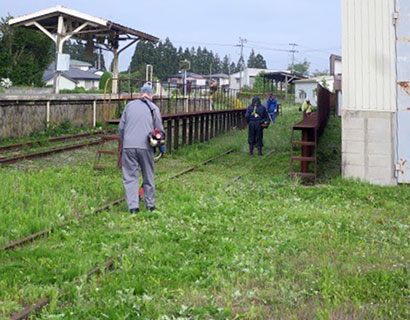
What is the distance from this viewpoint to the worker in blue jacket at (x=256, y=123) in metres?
17.3

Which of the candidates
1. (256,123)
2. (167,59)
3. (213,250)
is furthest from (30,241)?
(167,59)

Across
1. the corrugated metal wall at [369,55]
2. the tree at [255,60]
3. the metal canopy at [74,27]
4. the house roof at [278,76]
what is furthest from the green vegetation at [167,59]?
the corrugated metal wall at [369,55]

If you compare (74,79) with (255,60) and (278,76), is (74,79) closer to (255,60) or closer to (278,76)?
(278,76)

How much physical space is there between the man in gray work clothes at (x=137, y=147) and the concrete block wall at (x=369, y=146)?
4240 millimetres

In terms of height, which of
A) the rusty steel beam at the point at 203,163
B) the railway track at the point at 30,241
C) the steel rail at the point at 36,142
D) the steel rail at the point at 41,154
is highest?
the steel rail at the point at 36,142

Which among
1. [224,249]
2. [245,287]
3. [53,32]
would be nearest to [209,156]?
[224,249]

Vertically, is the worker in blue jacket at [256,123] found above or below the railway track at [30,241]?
above

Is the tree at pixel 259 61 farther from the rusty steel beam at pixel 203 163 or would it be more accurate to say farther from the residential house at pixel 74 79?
the rusty steel beam at pixel 203 163

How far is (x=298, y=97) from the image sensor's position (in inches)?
2862

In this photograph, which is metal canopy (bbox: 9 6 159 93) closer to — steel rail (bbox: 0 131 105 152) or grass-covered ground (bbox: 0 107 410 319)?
steel rail (bbox: 0 131 105 152)

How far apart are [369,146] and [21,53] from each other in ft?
111

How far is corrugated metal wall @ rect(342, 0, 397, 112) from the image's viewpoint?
11453 millimetres

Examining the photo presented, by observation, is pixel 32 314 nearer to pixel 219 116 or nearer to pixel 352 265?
pixel 352 265

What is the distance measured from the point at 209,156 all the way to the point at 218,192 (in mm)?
6188
